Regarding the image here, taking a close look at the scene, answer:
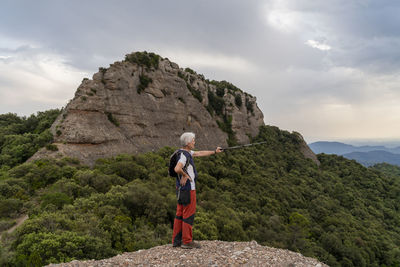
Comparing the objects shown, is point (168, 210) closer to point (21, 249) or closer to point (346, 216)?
point (21, 249)

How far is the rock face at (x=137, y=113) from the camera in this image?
23328 mm

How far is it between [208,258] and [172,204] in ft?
33.1

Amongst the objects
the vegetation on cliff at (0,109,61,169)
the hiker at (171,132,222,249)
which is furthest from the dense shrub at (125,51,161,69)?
the hiker at (171,132,222,249)

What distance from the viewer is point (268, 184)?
114 ft

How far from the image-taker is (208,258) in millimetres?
5535

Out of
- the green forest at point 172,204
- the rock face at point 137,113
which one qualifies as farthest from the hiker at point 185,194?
the rock face at point 137,113

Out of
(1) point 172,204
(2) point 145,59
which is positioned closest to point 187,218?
(1) point 172,204

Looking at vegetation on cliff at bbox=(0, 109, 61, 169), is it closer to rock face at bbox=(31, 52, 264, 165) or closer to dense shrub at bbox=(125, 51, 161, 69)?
rock face at bbox=(31, 52, 264, 165)

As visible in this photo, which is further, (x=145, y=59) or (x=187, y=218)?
(x=145, y=59)

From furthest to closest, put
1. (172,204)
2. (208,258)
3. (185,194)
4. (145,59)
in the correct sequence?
(145,59) < (172,204) < (185,194) < (208,258)

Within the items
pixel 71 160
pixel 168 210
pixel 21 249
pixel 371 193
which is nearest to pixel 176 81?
pixel 71 160

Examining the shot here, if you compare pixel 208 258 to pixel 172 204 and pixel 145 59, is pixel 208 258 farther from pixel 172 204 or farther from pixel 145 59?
pixel 145 59

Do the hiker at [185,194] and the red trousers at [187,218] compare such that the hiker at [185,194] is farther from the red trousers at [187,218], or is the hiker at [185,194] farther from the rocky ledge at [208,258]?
the rocky ledge at [208,258]

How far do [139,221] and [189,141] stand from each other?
→ 27.9 feet
